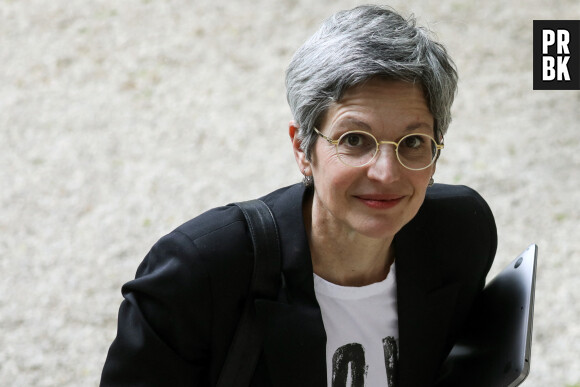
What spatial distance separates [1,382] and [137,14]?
4.20 metres

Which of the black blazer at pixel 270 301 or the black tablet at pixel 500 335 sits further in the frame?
the black tablet at pixel 500 335

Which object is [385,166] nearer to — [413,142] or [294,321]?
[413,142]

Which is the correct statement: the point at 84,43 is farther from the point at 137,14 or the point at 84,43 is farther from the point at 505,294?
the point at 505,294

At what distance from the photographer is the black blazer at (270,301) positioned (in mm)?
2178

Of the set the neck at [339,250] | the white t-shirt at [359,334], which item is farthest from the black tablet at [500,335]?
the neck at [339,250]

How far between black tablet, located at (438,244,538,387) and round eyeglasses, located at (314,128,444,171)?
19.0 inches

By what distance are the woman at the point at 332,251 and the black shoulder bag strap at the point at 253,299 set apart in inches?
0.9

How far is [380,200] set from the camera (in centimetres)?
217

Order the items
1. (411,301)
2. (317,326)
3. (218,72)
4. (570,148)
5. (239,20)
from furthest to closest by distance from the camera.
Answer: (239,20) < (218,72) < (570,148) < (411,301) < (317,326)

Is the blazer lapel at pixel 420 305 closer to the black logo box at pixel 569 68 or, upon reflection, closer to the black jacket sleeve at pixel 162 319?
the black jacket sleeve at pixel 162 319

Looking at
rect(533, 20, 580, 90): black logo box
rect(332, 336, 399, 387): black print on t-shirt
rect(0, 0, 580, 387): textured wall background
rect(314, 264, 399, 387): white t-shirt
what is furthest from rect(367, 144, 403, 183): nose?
rect(533, 20, 580, 90): black logo box

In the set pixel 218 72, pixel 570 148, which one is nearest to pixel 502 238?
pixel 570 148

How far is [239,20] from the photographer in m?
7.67

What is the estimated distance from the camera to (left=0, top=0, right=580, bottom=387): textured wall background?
4.88m
